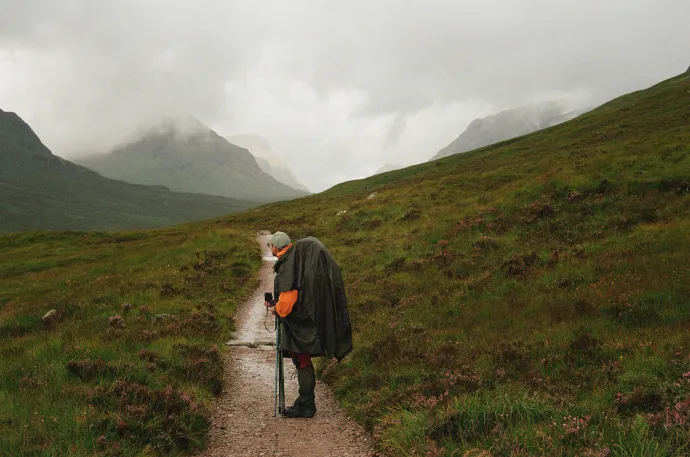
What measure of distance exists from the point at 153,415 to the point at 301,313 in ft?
9.85

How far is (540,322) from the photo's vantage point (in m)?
9.55

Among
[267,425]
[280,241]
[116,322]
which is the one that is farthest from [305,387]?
[116,322]

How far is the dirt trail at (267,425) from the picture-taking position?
677 cm

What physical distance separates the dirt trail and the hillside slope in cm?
45

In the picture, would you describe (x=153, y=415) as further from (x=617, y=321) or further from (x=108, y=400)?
(x=617, y=321)

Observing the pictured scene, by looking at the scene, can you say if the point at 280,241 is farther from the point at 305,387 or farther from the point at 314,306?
the point at 305,387

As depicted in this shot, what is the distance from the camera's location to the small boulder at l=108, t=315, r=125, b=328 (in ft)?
38.7

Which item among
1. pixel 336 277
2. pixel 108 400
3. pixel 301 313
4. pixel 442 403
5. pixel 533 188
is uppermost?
pixel 533 188

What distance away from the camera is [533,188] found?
22406 millimetres

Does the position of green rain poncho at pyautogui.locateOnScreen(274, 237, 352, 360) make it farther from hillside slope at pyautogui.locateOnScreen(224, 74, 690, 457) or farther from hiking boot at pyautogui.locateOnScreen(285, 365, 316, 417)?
hillside slope at pyautogui.locateOnScreen(224, 74, 690, 457)

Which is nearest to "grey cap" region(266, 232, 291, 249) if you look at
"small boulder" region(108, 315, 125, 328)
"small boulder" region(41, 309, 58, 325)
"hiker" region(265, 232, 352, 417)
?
"hiker" region(265, 232, 352, 417)

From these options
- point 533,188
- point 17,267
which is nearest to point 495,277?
point 533,188

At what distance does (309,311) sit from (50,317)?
10751 millimetres

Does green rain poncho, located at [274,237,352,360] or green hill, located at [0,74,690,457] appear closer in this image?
green hill, located at [0,74,690,457]
